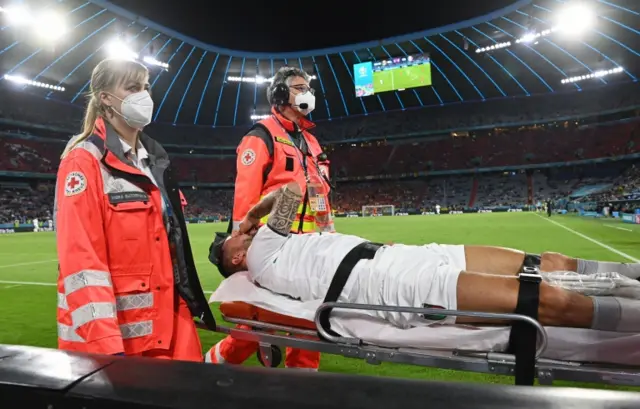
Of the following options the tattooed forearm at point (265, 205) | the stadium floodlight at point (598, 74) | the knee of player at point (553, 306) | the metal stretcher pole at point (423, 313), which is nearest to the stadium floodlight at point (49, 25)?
the tattooed forearm at point (265, 205)

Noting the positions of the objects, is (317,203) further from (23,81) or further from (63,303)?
(23,81)

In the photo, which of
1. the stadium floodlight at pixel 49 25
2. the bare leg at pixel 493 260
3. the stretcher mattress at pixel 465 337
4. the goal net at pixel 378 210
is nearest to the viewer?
the stretcher mattress at pixel 465 337

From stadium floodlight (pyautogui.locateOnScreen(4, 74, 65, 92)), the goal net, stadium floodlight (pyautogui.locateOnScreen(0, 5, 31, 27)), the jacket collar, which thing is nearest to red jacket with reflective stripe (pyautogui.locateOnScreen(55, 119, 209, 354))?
the jacket collar

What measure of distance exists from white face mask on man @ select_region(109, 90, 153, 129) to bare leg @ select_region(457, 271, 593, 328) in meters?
1.80

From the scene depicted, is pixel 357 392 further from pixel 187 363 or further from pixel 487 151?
pixel 487 151

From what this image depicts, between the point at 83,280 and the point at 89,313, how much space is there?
5.2 inches

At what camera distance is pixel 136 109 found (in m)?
2.19

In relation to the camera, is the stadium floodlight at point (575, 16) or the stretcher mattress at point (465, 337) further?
the stadium floodlight at point (575, 16)

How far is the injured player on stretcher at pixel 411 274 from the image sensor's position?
1.86 metres

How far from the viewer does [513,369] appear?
1722 mm

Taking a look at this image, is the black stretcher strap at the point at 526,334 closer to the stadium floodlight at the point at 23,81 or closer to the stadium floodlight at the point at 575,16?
the stadium floodlight at the point at 575,16

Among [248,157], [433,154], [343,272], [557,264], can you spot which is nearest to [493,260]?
[557,264]

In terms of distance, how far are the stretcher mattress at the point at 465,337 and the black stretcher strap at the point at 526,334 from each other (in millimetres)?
85

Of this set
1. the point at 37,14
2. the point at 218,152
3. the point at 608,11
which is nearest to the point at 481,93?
the point at 608,11
